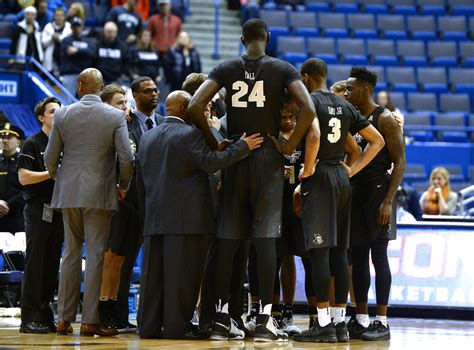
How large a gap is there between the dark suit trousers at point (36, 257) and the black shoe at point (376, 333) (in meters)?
2.57

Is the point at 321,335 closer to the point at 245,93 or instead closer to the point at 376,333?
the point at 376,333

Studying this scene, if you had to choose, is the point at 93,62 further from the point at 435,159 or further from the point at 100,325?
the point at 100,325

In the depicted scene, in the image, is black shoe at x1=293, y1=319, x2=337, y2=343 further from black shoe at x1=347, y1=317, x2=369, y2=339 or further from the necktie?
the necktie

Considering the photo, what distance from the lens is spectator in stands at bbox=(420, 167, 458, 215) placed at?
1362 cm

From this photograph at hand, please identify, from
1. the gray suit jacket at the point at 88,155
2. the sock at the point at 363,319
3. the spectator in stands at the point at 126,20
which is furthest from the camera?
the spectator in stands at the point at 126,20

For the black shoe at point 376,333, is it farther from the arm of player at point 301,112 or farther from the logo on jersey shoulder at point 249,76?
the logo on jersey shoulder at point 249,76

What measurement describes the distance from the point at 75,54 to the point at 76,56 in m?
0.04

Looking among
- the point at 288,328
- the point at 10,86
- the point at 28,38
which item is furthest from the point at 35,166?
the point at 28,38

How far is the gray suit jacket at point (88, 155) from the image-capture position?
25.2ft

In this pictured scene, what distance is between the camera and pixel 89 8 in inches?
737

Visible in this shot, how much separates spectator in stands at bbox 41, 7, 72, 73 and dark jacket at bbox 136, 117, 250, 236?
8.43 m

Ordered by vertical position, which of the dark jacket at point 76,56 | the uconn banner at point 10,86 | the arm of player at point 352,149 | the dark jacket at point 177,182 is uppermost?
the dark jacket at point 76,56

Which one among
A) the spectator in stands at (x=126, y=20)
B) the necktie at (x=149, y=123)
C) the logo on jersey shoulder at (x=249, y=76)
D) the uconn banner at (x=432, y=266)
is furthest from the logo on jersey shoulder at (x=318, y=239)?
the spectator in stands at (x=126, y=20)

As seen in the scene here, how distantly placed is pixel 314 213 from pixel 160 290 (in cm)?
130
